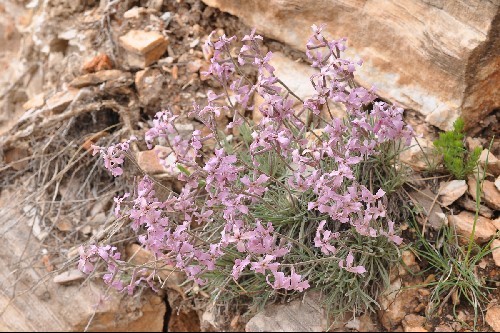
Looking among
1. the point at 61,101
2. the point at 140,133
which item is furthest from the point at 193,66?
the point at 61,101

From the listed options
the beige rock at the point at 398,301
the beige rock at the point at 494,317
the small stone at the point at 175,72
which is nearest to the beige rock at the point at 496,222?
the beige rock at the point at 494,317

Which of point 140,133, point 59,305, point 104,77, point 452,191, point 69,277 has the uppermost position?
point 452,191

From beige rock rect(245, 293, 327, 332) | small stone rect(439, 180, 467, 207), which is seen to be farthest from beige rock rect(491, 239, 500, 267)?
beige rock rect(245, 293, 327, 332)

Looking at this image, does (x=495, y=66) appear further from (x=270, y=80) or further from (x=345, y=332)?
(x=345, y=332)

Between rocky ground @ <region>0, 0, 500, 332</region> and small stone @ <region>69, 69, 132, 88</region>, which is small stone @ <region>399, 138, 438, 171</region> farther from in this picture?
small stone @ <region>69, 69, 132, 88</region>

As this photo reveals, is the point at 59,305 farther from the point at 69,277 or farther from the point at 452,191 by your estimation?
the point at 452,191
